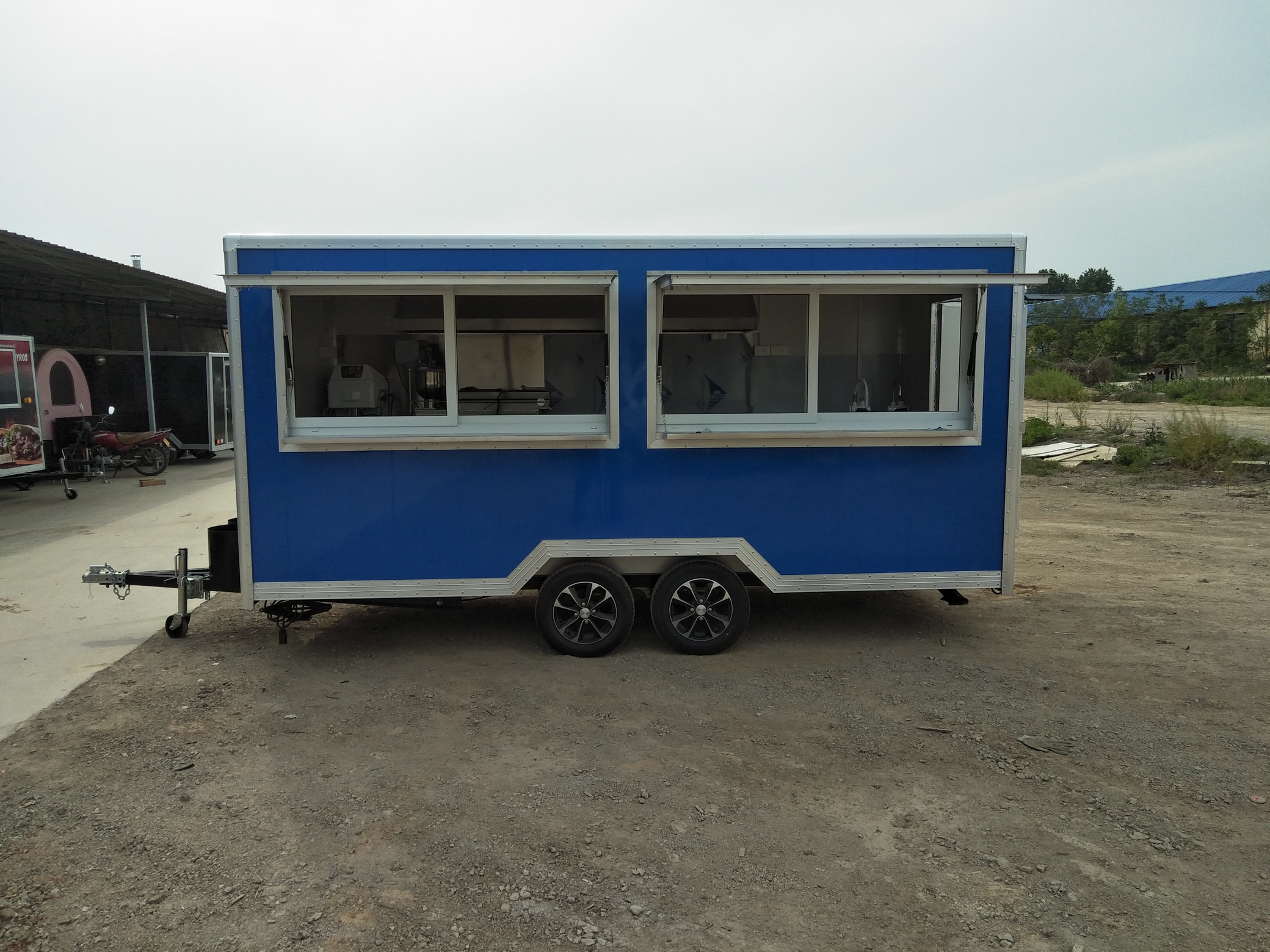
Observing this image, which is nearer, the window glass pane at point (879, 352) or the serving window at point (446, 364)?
the serving window at point (446, 364)

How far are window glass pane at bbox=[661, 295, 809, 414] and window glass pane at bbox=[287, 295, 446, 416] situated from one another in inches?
62.0

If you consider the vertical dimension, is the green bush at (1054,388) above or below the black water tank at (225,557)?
above

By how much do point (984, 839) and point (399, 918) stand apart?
87.3 inches

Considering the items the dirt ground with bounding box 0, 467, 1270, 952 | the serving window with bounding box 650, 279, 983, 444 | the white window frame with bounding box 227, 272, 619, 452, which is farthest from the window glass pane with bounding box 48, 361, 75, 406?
the serving window with bounding box 650, 279, 983, 444

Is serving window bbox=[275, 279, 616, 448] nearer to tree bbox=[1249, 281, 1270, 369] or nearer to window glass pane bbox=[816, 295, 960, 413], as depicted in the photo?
window glass pane bbox=[816, 295, 960, 413]

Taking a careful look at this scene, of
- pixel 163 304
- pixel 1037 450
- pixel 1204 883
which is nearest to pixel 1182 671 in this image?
pixel 1204 883

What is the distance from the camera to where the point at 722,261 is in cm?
532

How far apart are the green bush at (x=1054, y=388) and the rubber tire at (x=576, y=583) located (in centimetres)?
2508

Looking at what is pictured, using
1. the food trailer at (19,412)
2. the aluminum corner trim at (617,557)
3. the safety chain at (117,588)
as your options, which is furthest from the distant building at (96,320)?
the aluminum corner trim at (617,557)

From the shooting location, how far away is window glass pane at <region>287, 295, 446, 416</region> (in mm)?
5656

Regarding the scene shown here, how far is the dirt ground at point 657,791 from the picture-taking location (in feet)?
9.70

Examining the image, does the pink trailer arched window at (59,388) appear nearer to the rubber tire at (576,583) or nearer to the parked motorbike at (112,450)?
A: the parked motorbike at (112,450)

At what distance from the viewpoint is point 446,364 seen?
5371mm

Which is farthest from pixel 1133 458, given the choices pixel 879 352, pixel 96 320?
pixel 96 320
